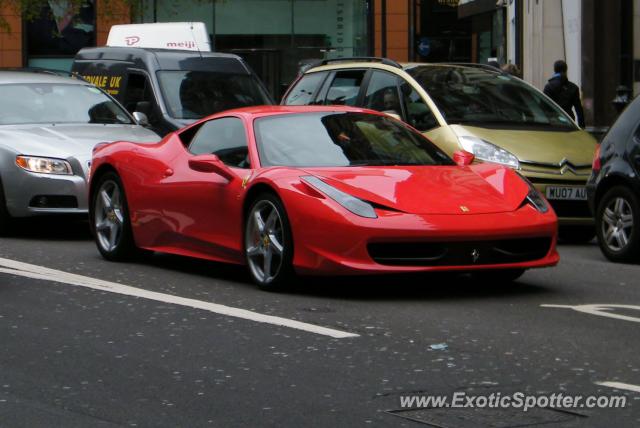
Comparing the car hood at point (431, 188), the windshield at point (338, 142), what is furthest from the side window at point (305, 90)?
the car hood at point (431, 188)

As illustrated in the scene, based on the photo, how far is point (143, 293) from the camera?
9.34 meters

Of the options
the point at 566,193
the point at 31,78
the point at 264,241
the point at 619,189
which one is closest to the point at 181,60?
the point at 31,78

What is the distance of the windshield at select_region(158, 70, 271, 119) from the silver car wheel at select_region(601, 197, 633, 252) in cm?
631

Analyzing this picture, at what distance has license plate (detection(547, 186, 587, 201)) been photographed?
1319cm

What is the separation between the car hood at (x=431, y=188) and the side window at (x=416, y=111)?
4.17 meters

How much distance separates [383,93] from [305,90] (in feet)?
4.64

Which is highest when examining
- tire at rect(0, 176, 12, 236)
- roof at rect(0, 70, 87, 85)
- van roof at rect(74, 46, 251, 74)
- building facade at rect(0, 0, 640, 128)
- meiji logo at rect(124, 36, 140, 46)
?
building facade at rect(0, 0, 640, 128)

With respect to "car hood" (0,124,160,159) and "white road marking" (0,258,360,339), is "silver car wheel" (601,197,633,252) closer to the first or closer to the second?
"white road marking" (0,258,360,339)

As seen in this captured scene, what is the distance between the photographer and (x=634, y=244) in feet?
37.8

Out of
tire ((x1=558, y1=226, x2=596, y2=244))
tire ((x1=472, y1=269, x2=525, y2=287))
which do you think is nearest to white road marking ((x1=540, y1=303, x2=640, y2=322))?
tire ((x1=472, y1=269, x2=525, y2=287))

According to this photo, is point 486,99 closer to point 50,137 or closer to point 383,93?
point 383,93

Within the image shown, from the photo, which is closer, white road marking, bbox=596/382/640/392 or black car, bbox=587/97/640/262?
white road marking, bbox=596/382/640/392

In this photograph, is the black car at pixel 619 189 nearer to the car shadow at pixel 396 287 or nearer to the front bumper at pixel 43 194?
the car shadow at pixel 396 287

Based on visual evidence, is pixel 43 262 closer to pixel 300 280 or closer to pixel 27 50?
pixel 300 280
